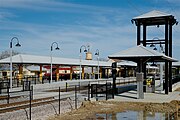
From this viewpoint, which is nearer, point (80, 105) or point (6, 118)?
point (6, 118)

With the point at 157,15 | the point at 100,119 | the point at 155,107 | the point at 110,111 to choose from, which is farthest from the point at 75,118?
the point at 157,15

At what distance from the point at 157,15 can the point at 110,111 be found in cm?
1403

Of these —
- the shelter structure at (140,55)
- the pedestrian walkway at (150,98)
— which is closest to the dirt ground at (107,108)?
the pedestrian walkway at (150,98)

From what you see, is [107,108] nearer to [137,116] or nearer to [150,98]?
[137,116]

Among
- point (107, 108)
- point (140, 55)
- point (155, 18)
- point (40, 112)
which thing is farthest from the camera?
point (155, 18)

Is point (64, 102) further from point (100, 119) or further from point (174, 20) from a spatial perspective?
point (174, 20)

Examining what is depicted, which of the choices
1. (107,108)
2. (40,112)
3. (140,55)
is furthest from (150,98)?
(40,112)


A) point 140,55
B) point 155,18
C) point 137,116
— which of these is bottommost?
point 137,116

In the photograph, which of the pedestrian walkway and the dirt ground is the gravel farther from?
the pedestrian walkway

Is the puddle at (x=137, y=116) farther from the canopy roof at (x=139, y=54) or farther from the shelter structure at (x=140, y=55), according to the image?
the canopy roof at (x=139, y=54)

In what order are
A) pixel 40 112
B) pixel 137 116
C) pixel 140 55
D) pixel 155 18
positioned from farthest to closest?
pixel 155 18
pixel 140 55
pixel 40 112
pixel 137 116

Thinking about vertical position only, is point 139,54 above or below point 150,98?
above

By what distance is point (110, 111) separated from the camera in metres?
15.4

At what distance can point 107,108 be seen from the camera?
16.5 metres
